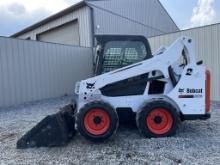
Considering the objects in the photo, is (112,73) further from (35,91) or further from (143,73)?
(35,91)

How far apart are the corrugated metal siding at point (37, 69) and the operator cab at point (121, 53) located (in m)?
5.25

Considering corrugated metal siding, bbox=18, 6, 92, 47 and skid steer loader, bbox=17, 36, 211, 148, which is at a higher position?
corrugated metal siding, bbox=18, 6, 92, 47

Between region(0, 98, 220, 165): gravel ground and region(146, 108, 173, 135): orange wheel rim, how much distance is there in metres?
0.19

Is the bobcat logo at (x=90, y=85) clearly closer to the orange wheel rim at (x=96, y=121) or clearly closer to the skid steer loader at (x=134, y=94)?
the skid steer loader at (x=134, y=94)

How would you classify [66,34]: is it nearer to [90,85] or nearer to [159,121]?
[90,85]

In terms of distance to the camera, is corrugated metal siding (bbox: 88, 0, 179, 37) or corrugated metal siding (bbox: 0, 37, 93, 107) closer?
corrugated metal siding (bbox: 0, 37, 93, 107)

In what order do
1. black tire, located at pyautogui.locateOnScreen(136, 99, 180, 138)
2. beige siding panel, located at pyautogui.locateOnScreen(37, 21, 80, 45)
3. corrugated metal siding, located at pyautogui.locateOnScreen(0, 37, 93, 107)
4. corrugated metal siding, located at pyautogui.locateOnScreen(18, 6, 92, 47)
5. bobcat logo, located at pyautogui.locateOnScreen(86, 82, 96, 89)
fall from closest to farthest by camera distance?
1. black tire, located at pyautogui.locateOnScreen(136, 99, 180, 138)
2. bobcat logo, located at pyautogui.locateOnScreen(86, 82, 96, 89)
3. corrugated metal siding, located at pyautogui.locateOnScreen(0, 37, 93, 107)
4. corrugated metal siding, located at pyautogui.locateOnScreen(18, 6, 92, 47)
5. beige siding panel, located at pyautogui.locateOnScreen(37, 21, 80, 45)

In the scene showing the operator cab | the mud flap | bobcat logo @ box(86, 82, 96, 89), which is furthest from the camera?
the operator cab

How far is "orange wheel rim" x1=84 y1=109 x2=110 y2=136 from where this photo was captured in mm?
3973

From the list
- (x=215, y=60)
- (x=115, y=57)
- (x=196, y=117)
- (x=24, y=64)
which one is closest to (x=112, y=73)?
(x=115, y=57)

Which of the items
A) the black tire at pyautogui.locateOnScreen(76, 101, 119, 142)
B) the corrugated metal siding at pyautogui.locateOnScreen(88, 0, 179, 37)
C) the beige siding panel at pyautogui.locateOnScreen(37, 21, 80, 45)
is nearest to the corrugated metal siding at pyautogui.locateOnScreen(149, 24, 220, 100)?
the black tire at pyautogui.locateOnScreen(76, 101, 119, 142)

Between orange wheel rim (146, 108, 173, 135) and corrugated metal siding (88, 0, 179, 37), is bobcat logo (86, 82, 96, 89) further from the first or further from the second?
corrugated metal siding (88, 0, 179, 37)

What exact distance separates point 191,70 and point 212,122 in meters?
1.74

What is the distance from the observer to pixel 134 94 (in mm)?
4359
